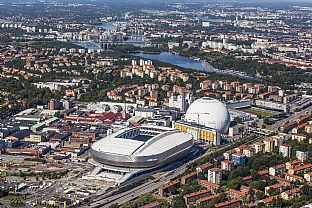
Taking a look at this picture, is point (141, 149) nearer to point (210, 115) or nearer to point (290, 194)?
point (290, 194)

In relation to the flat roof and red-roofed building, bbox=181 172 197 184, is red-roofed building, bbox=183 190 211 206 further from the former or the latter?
the flat roof

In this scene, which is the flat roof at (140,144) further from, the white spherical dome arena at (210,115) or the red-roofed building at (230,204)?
the red-roofed building at (230,204)

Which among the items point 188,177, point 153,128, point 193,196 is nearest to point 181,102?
point 153,128

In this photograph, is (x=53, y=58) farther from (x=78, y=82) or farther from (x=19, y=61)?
(x=78, y=82)

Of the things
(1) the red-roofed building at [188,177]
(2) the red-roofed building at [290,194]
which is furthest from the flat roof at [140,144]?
(2) the red-roofed building at [290,194]

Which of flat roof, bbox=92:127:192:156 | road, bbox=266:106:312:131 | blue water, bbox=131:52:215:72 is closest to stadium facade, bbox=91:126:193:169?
flat roof, bbox=92:127:192:156

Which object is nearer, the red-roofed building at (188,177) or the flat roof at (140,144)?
the red-roofed building at (188,177)
